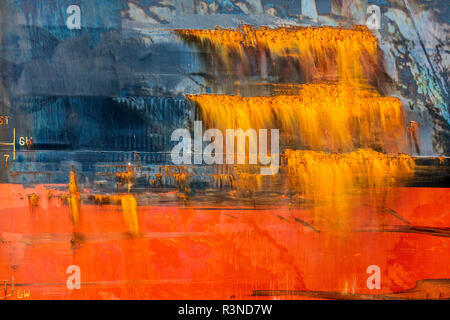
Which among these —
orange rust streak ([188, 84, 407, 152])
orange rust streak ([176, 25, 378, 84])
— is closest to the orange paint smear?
orange rust streak ([188, 84, 407, 152])

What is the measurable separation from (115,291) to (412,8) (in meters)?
2.65

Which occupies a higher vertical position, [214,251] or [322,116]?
[322,116]

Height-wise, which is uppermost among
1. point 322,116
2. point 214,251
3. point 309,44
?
point 309,44

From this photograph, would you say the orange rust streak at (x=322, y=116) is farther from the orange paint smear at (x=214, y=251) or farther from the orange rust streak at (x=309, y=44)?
the orange paint smear at (x=214, y=251)

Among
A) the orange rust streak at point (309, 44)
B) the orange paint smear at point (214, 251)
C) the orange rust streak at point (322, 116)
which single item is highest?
the orange rust streak at point (309, 44)

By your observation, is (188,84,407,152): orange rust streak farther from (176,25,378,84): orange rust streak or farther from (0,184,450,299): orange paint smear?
(0,184,450,299): orange paint smear

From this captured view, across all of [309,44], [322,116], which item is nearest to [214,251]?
[322,116]

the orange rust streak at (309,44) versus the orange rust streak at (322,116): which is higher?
the orange rust streak at (309,44)

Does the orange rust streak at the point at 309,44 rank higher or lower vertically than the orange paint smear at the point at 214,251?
higher

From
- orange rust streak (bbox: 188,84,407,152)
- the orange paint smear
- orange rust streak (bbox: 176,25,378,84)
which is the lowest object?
the orange paint smear

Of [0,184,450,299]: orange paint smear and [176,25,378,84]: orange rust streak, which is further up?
[176,25,378,84]: orange rust streak

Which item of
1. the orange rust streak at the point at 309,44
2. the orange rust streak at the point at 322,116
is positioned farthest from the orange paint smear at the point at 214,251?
the orange rust streak at the point at 309,44

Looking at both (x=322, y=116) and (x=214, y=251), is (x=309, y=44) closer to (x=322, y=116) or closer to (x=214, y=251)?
(x=322, y=116)

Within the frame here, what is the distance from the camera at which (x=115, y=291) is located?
7.68ft
